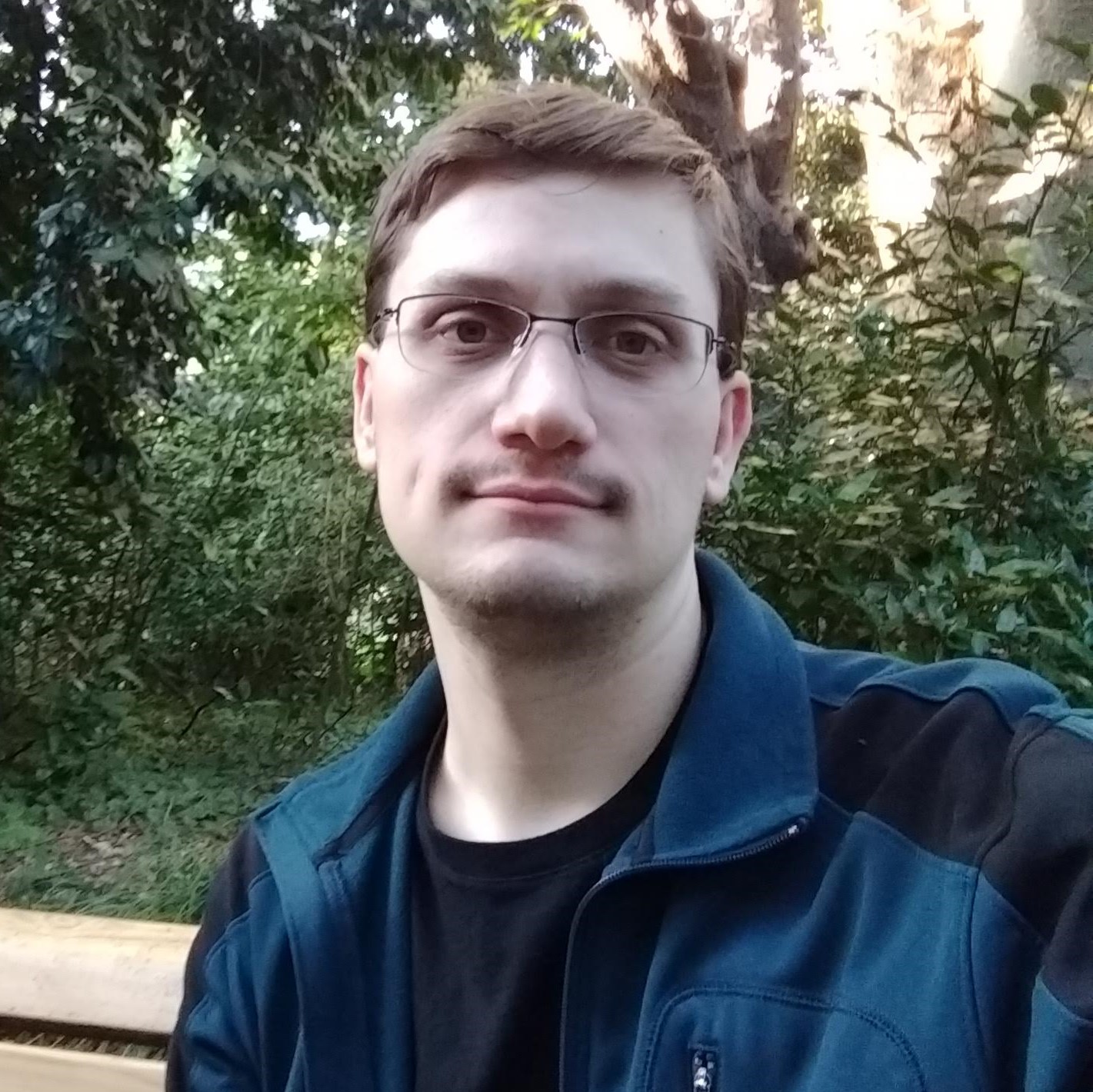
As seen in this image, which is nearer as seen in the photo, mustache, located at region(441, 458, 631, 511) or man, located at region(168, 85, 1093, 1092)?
man, located at region(168, 85, 1093, 1092)

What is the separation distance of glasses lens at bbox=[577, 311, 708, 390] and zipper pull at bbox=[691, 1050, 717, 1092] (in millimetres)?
417

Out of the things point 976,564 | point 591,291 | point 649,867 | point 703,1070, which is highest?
point 591,291

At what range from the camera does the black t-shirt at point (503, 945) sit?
695 millimetres

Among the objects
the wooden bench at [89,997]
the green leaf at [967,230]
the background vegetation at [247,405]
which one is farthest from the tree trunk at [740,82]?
the wooden bench at [89,997]

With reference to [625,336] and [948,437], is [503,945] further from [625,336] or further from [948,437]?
[948,437]

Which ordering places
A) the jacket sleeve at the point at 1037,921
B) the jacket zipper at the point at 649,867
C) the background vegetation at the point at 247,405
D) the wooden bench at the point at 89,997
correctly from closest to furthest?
the jacket sleeve at the point at 1037,921
the jacket zipper at the point at 649,867
the wooden bench at the point at 89,997
the background vegetation at the point at 247,405

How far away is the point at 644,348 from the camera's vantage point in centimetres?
75

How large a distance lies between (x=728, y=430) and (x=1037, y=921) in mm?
436

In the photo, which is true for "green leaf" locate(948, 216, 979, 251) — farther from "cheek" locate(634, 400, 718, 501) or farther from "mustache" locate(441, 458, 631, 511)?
"mustache" locate(441, 458, 631, 511)

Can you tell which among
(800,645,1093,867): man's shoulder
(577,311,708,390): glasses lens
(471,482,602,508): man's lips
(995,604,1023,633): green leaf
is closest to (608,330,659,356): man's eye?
(577,311,708,390): glasses lens

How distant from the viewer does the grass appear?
115 cm

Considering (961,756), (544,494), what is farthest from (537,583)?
(961,756)

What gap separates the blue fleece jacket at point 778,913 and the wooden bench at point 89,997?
0.64ft

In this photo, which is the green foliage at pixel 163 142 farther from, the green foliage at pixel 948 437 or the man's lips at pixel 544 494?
the man's lips at pixel 544 494
